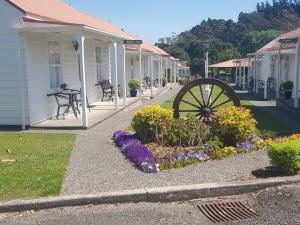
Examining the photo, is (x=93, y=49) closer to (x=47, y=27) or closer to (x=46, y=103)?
(x=46, y=103)

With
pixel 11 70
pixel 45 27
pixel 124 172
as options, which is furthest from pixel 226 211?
pixel 11 70

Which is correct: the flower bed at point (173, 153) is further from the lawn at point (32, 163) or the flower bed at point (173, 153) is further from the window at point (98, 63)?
the window at point (98, 63)

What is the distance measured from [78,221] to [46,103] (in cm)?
832

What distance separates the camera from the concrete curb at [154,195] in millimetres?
5605

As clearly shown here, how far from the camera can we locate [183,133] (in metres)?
8.86

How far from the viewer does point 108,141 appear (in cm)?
994

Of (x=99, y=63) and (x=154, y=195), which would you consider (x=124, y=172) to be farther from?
(x=99, y=63)

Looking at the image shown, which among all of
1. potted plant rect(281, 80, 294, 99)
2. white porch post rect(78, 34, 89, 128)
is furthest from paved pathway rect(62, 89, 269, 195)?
potted plant rect(281, 80, 294, 99)

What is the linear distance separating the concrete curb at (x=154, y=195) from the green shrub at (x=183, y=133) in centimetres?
269

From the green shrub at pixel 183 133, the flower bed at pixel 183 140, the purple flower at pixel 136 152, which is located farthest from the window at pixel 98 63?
the green shrub at pixel 183 133

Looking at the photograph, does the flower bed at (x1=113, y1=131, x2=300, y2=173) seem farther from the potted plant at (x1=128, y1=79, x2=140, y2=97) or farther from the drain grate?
the potted plant at (x1=128, y1=79, x2=140, y2=97)

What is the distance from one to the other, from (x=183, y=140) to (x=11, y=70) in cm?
559

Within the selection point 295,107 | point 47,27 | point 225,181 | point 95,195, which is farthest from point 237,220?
point 295,107

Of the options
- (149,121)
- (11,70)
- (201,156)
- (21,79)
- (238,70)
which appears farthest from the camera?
(238,70)
